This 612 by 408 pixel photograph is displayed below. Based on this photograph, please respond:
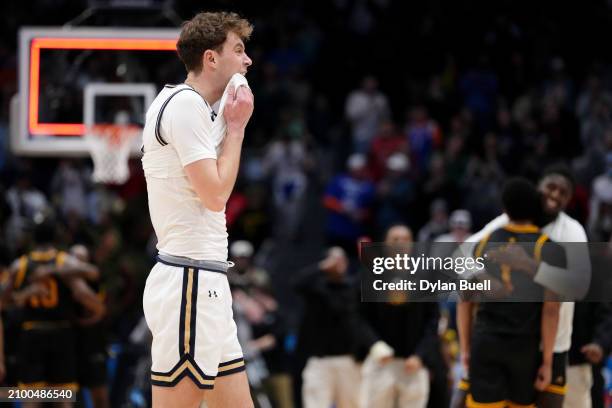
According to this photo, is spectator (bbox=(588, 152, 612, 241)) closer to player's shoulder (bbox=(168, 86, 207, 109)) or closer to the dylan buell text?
the dylan buell text

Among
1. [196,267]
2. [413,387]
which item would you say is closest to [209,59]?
[196,267]

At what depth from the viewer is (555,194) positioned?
7480 mm

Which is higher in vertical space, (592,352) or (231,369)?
(231,369)

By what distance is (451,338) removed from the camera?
11.8 m

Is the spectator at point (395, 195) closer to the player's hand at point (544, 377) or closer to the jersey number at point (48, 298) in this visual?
the jersey number at point (48, 298)

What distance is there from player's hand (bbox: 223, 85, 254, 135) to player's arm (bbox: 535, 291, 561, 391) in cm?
289

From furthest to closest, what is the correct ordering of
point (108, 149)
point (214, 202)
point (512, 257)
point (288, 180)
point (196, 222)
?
point (288, 180)
point (108, 149)
point (512, 257)
point (196, 222)
point (214, 202)

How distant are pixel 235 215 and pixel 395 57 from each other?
5.17m

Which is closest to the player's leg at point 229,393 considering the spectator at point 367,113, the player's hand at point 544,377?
the player's hand at point 544,377

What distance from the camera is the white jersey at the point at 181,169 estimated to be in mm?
4625

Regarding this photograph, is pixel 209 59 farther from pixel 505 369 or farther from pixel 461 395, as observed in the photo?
pixel 461 395

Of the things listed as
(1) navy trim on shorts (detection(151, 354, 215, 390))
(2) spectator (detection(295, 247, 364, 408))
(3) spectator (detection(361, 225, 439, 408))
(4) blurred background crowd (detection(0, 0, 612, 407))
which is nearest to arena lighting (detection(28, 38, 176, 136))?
(4) blurred background crowd (detection(0, 0, 612, 407))

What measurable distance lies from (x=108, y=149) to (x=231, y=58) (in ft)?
21.5

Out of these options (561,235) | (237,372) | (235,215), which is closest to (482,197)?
(235,215)
